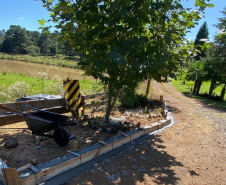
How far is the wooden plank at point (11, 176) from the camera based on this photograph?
2633mm

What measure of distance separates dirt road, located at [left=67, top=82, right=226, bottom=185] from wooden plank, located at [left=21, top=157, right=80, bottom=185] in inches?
11.9

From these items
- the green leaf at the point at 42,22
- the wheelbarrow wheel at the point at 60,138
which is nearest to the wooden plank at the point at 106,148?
the wheelbarrow wheel at the point at 60,138

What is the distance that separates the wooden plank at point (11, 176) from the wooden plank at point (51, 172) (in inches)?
3.7

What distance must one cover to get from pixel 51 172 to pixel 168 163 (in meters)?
2.46

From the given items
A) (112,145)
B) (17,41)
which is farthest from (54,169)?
(17,41)

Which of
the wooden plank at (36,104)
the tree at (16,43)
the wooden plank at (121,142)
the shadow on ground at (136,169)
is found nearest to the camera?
the shadow on ground at (136,169)

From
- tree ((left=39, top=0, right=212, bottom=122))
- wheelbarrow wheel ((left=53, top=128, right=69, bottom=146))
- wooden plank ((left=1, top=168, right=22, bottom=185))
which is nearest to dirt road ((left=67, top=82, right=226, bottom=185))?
wooden plank ((left=1, top=168, right=22, bottom=185))

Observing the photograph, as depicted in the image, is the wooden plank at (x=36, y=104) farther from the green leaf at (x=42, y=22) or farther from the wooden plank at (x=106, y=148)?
the wooden plank at (x=106, y=148)

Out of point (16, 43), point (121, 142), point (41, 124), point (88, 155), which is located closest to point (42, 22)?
point (41, 124)

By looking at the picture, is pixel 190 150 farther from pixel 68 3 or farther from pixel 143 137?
pixel 68 3

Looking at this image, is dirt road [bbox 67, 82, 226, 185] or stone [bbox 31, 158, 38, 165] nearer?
dirt road [bbox 67, 82, 226, 185]

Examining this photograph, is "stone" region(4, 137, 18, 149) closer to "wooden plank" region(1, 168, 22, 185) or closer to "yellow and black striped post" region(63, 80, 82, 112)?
"wooden plank" region(1, 168, 22, 185)

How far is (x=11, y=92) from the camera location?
9312mm

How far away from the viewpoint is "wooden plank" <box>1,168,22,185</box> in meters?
2.63
